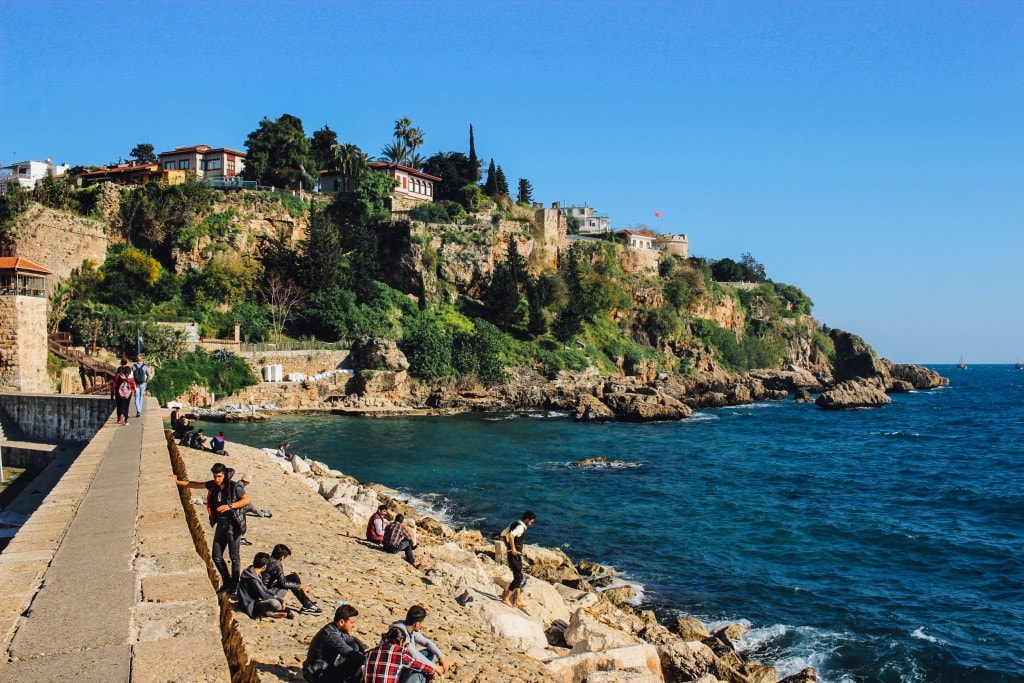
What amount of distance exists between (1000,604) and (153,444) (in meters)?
18.7

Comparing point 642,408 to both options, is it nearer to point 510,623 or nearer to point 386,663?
point 510,623

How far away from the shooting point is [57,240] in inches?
1670

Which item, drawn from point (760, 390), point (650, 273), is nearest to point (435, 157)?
point (650, 273)

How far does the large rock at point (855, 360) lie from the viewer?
284 feet

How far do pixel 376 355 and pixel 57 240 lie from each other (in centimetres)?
1950

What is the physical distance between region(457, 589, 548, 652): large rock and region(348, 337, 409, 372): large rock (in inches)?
1444

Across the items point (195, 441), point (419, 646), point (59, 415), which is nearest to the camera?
point (419, 646)

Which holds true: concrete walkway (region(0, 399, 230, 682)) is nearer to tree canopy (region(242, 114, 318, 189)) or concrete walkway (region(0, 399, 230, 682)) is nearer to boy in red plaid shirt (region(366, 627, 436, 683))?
boy in red plaid shirt (region(366, 627, 436, 683))

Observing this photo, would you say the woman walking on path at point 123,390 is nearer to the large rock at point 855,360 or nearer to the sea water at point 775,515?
the sea water at point 775,515

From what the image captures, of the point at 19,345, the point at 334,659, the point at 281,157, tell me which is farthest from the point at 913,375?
the point at 334,659

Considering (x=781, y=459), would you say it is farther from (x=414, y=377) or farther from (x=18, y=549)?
(x=18, y=549)

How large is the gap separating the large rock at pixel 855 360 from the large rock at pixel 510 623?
84347 mm

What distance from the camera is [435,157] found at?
2987 inches

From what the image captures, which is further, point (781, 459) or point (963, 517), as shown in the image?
point (781, 459)
